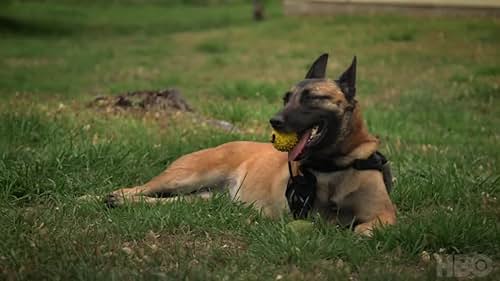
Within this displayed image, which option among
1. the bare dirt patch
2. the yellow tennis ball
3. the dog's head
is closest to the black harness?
the dog's head

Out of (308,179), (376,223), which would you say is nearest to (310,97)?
(308,179)

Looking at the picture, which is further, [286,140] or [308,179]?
[308,179]

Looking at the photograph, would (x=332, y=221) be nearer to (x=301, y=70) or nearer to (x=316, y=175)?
(x=316, y=175)

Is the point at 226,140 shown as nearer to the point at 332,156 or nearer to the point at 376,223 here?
the point at 332,156

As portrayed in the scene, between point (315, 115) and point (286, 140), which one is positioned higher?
point (315, 115)

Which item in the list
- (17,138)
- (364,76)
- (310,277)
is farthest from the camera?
(364,76)

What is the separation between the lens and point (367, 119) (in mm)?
10344

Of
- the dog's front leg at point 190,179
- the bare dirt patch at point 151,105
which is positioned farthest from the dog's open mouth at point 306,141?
the bare dirt patch at point 151,105

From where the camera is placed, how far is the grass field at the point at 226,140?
475 cm

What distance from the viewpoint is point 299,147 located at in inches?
217

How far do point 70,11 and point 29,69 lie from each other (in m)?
16.3

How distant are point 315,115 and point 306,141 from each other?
181 mm

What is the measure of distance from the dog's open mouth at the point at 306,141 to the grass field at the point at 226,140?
50cm

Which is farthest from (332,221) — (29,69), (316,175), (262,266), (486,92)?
(29,69)
